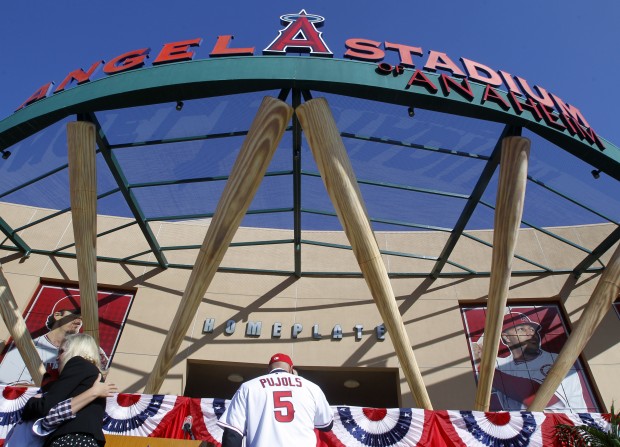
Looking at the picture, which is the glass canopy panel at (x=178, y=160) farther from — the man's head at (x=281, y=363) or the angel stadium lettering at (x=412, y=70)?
the man's head at (x=281, y=363)

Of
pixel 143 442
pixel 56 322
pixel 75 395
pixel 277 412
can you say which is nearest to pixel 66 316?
pixel 56 322

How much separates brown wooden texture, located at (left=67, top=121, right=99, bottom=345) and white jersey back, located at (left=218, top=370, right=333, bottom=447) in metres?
8.95

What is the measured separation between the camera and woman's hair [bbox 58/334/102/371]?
3.56 meters

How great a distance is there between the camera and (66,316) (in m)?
16.3

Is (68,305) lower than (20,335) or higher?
higher

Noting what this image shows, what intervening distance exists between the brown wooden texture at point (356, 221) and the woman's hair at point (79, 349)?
22.5 feet

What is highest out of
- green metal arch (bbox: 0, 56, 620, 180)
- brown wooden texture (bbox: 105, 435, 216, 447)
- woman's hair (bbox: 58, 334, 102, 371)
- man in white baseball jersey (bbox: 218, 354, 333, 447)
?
green metal arch (bbox: 0, 56, 620, 180)

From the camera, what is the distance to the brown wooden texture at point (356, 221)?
995 cm

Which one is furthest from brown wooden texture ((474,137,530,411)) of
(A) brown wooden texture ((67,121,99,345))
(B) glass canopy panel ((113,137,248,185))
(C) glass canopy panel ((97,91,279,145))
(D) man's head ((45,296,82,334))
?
(D) man's head ((45,296,82,334))

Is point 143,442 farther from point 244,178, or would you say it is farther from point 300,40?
point 300,40

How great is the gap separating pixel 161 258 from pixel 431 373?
10.4 metres

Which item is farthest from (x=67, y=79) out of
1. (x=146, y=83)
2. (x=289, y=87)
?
(x=289, y=87)

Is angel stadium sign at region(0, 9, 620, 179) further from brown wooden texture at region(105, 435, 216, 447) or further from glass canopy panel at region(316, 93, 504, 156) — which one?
brown wooden texture at region(105, 435, 216, 447)

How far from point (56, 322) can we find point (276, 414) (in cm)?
1486
